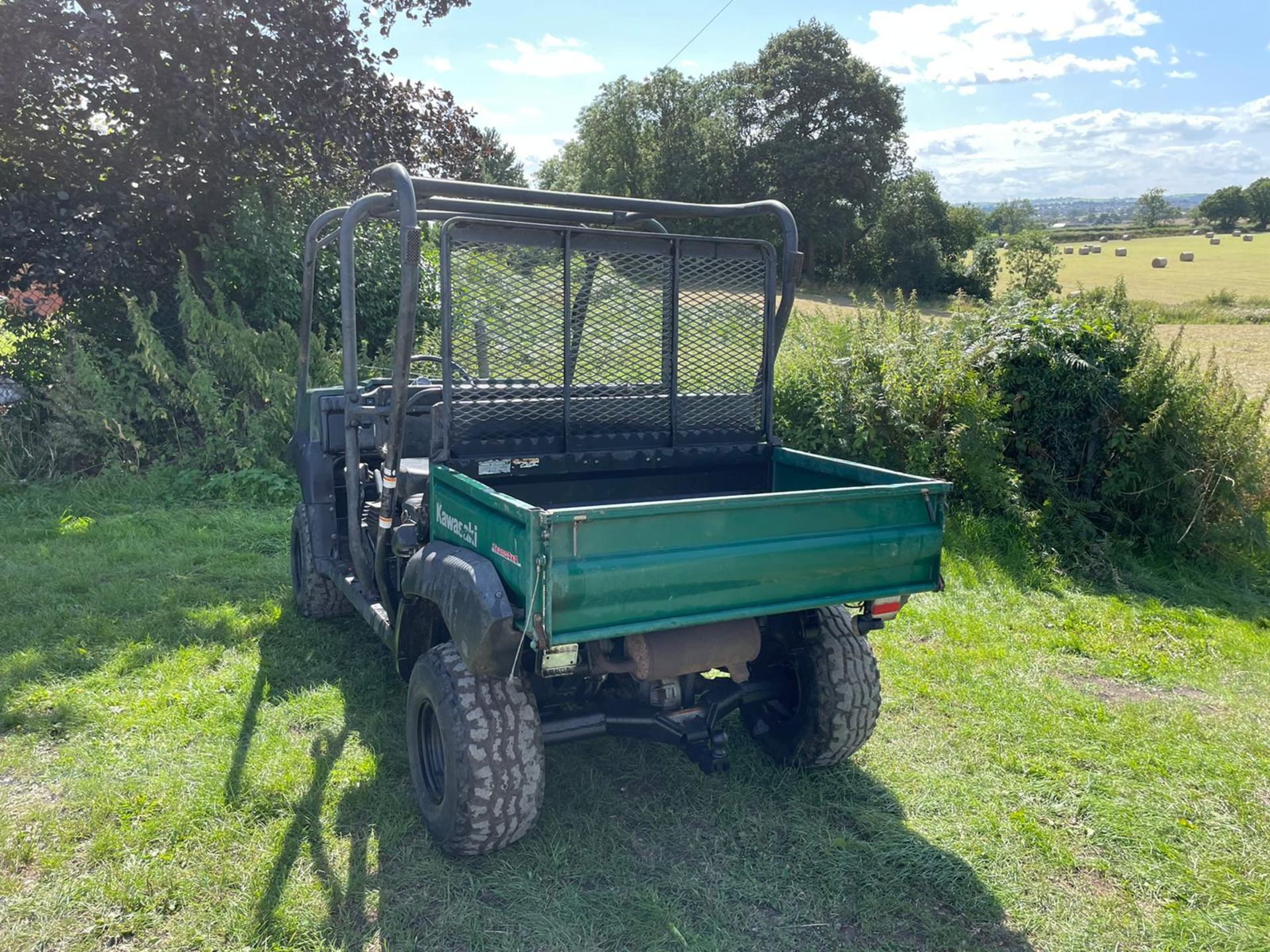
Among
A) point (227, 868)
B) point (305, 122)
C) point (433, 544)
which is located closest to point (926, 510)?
point (433, 544)

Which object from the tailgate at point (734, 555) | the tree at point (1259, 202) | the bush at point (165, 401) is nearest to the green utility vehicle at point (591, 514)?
the tailgate at point (734, 555)

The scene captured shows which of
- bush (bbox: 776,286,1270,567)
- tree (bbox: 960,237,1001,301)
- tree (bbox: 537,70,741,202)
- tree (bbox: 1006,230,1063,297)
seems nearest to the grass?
bush (bbox: 776,286,1270,567)

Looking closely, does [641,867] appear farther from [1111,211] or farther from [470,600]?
[1111,211]

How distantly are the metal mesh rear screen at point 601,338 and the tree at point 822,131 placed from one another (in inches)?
1105

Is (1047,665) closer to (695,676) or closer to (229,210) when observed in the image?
(695,676)

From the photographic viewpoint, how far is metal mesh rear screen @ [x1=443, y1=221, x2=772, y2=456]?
341cm

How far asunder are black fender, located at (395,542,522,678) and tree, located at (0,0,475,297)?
21.0 feet

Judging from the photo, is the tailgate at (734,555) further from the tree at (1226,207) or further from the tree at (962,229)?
the tree at (1226,207)

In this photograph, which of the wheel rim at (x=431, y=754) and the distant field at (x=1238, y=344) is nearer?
the wheel rim at (x=431, y=754)

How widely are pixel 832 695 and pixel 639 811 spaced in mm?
793

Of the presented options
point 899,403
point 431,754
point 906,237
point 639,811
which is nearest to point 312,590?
point 431,754

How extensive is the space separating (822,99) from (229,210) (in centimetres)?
2842

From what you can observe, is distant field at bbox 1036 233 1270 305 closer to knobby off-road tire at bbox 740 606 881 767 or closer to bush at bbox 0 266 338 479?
bush at bbox 0 266 338 479

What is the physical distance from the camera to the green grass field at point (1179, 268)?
2444cm
